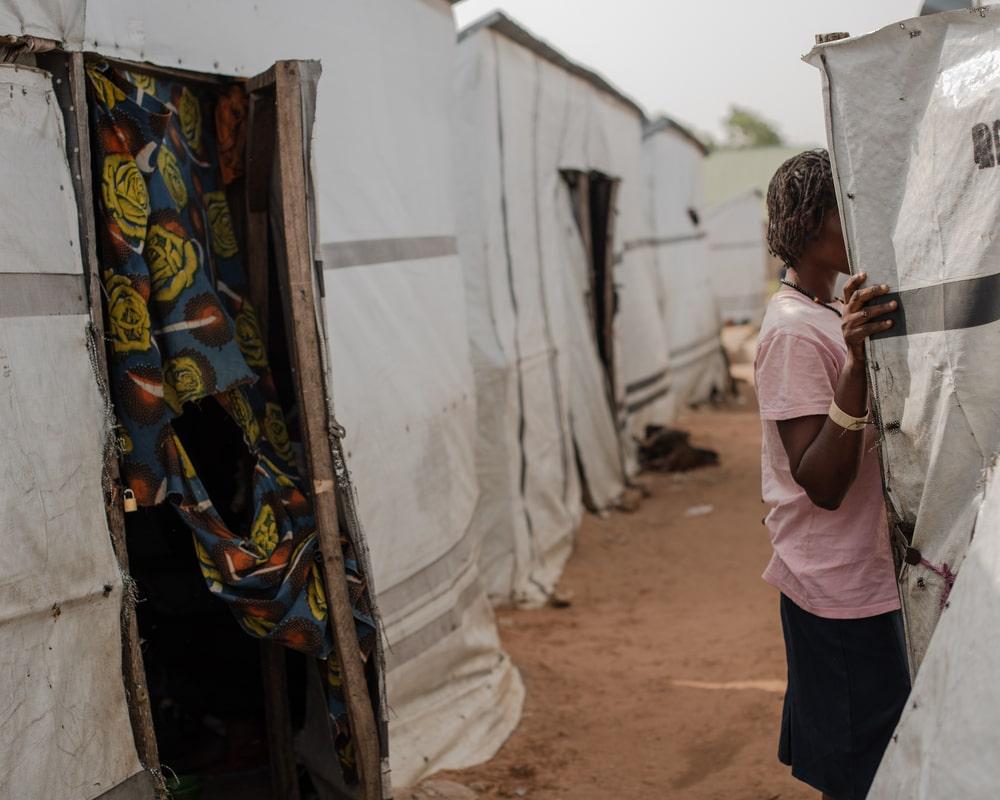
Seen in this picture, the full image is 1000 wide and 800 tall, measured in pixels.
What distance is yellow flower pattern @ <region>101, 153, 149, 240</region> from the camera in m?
2.56

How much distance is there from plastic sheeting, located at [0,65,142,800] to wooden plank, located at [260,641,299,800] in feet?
2.57

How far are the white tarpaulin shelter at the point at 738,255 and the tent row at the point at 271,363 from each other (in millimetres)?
17069

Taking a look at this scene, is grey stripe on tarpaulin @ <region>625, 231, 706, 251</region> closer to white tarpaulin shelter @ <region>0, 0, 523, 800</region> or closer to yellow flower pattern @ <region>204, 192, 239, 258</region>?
white tarpaulin shelter @ <region>0, 0, 523, 800</region>

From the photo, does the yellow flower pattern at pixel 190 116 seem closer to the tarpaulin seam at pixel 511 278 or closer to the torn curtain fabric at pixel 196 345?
the torn curtain fabric at pixel 196 345

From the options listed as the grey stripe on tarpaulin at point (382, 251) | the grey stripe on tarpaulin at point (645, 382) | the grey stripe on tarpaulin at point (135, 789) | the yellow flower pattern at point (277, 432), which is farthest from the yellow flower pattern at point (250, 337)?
the grey stripe on tarpaulin at point (645, 382)

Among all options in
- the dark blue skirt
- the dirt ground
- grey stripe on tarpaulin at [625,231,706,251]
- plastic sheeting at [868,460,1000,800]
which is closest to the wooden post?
the dirt ground

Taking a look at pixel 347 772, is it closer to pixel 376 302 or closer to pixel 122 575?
pixel 122 575

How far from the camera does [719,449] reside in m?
10.4

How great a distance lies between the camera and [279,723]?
3.33 m

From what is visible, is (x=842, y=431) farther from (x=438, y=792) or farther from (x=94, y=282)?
(x=438, y=792)

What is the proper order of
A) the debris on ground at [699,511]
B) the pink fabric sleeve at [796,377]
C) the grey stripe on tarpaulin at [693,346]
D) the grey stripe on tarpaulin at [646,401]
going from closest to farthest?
the pink fabric sleeve at [796,377] < the debris on ground at [699,511] < the grey stripe on tarpaulin at [646,401] < the grey stripe on tarpaulin at [693,346]

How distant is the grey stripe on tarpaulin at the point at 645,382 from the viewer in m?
9.88

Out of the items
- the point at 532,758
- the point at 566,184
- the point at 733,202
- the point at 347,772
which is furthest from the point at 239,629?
the point at 733,202

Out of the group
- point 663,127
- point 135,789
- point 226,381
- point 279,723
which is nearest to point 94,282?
point 226,381
